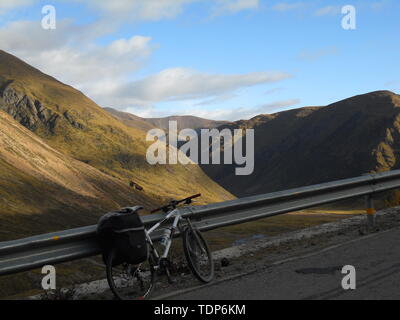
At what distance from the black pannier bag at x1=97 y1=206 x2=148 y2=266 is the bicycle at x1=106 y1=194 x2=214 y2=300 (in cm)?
11

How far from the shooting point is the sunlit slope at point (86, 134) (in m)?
123

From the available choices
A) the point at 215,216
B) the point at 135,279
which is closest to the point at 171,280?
the point at 135,279

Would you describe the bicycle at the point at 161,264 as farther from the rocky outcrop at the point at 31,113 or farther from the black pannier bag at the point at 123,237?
the rocky outcrop at the point at 31,113

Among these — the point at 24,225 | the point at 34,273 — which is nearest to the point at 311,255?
the point at 34,273

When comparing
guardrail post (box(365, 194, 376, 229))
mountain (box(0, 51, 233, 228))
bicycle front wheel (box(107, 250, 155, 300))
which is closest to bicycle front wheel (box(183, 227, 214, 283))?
bicycle front wheel (box(107, 250, 155, 300))

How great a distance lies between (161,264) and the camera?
6.17 metres

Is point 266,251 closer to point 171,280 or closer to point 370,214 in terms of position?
point 370,214

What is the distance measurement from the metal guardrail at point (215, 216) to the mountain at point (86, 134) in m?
99.6

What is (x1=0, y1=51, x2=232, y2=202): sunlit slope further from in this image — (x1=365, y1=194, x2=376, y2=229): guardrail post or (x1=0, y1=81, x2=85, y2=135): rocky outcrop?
(x1=365, y1=194, x2=376, y2=229): guardrail post

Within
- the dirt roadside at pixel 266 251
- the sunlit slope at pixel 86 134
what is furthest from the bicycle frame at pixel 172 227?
the sunlit slope at pixel 86 134

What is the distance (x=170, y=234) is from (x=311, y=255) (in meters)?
2.12

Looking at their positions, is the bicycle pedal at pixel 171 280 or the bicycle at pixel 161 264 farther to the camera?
the bicycle pedal at pixel 171 280

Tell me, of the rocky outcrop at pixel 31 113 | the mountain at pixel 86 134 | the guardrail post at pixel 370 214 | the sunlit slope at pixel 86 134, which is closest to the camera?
the guardrail post at pixel 370 214

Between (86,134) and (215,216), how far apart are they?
127 m
